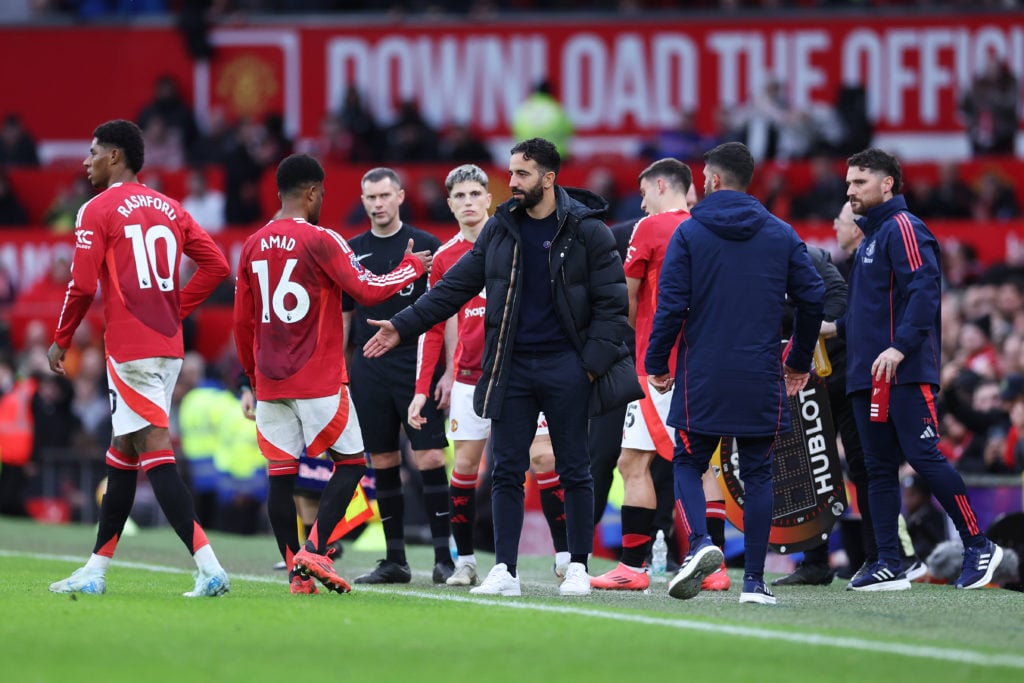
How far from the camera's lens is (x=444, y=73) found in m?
24.7

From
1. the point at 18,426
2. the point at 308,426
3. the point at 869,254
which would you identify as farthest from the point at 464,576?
the point at 18,426

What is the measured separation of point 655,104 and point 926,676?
61.1ft

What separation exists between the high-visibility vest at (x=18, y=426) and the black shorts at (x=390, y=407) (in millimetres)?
9665

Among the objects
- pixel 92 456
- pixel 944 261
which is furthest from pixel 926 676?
pixel 92 456

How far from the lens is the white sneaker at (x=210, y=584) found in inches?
339

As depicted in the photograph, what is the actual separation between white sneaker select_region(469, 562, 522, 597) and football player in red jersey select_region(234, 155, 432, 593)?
0.85 meters

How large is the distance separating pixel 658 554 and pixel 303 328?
361cm

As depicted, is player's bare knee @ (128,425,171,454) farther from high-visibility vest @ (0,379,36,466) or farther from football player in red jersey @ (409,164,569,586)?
high-visibility vest @ (0,379,36,466)

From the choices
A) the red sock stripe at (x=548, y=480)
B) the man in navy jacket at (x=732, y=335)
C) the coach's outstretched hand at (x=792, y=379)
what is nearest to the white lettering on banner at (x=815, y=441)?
the coach's outstretched hand at (x=792, y=379)

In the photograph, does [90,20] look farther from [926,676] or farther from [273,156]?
[926,676]

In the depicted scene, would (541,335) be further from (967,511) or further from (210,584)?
(967,511)

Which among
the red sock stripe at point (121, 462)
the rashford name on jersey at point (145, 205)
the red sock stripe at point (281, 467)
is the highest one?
the rashford name on jersey at point (145, 205)

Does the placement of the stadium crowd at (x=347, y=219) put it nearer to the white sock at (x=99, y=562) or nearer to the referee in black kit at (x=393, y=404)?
the referee in black kit at (x=393, y=404)

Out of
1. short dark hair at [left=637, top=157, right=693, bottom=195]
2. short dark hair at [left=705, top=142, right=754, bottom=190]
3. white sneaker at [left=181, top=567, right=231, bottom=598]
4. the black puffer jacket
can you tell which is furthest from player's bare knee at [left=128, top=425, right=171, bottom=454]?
short dark hair at [left=637, top=157, right=693, bottom=195]
